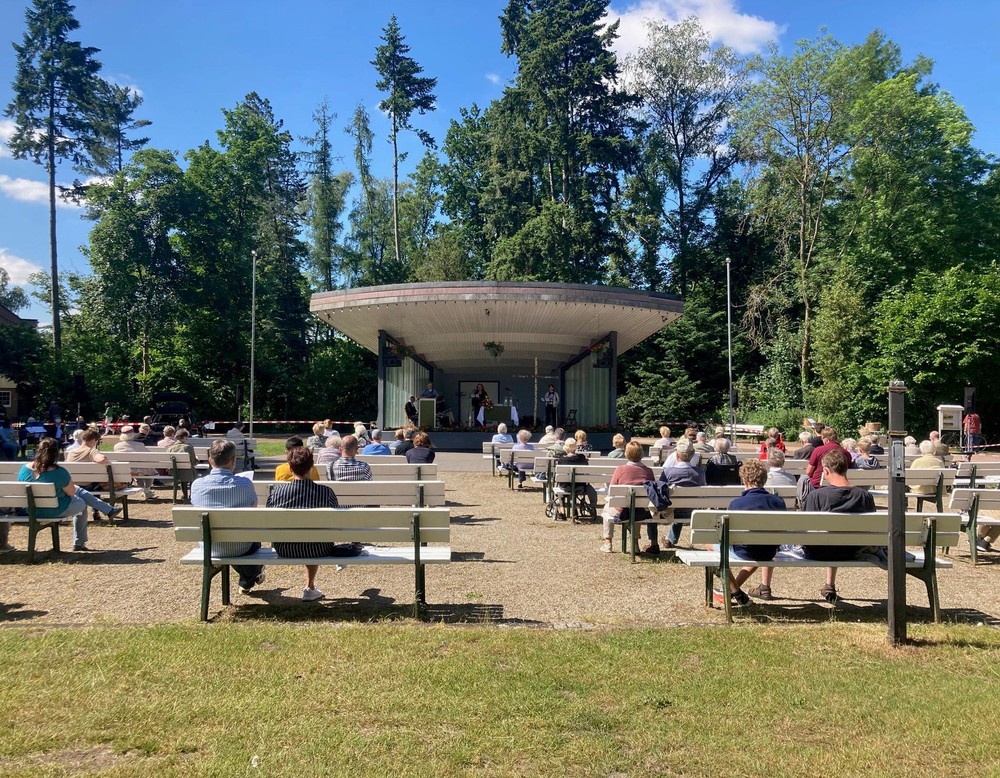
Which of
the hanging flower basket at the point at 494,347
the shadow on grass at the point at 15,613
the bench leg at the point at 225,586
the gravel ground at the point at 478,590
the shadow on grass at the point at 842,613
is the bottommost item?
the shadow on grass at the point at 842,613

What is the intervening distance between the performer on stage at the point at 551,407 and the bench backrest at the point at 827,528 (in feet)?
65.0

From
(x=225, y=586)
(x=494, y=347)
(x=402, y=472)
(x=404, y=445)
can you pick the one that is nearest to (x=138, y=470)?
(x=404, y=445)

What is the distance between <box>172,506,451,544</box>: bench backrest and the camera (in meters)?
4.95

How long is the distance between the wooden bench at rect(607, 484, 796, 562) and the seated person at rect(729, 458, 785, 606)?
122cm

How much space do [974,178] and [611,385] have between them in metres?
21.6

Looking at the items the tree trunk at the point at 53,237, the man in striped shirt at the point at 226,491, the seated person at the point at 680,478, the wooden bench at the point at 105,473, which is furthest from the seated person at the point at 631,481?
the tree trunk at the point at 53,237

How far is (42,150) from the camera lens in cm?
3866

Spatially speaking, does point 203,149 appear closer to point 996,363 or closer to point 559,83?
point 559,83

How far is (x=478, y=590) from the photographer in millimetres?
5855

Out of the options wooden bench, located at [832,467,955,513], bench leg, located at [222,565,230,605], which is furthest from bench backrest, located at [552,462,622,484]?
bench leg, located at [222,565,230,605]

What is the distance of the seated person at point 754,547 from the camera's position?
5355 millimetres

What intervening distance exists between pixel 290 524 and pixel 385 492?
2.18m

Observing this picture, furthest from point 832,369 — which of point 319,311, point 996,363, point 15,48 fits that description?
point 15,48

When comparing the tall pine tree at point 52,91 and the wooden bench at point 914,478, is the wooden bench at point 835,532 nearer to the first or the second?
the wooden bench at point 914,478
